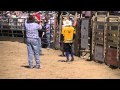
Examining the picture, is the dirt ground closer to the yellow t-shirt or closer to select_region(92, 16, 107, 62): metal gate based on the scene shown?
select_region(92, 16, 107, 62): metal gate

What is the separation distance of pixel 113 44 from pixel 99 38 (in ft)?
4.22

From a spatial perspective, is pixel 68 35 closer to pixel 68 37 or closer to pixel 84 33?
pixel 68 37

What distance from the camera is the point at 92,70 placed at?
10.2 meters

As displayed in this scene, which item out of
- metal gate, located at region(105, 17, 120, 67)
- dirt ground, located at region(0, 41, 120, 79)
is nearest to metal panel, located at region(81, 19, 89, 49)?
dirt ground, located at region(0, 41, 120, 79)

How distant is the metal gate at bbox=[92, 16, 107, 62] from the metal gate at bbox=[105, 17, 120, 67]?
0.38 meters

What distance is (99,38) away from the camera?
38.4ft

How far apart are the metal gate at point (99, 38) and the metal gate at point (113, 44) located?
0.38 metres

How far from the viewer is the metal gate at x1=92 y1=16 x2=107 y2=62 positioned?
1124 centimetres

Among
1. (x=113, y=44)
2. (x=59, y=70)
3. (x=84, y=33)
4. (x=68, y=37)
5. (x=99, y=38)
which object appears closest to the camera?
(x=59, y=70)

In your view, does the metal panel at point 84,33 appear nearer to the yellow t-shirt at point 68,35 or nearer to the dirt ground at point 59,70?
the dirt ground at point 59,70

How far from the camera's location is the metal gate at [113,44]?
10.1 m

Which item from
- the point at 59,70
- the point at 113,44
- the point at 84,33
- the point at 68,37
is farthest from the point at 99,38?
the point at 59,70
